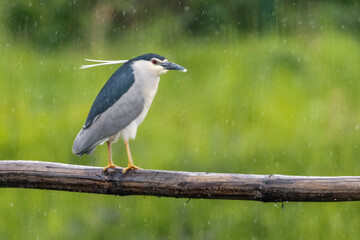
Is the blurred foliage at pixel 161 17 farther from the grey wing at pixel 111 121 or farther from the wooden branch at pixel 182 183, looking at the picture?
the wooden branch at pixel 182 183

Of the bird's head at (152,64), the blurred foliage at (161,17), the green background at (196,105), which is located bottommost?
the green background at (196,105)

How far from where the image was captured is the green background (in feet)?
13.8

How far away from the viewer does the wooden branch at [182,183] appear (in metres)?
2.22

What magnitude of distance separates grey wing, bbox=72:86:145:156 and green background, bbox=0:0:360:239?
1723 mm

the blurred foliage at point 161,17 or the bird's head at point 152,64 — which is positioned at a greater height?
the bird's head at point 152,64

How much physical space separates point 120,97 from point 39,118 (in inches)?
105

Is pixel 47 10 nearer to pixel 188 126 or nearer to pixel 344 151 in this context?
pixel 188 126

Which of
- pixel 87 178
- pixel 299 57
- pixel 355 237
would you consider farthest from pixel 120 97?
pixel 299 57

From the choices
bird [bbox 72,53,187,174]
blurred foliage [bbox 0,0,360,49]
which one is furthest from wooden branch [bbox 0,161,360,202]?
blurred foliage [bbox 0,0,360,49]

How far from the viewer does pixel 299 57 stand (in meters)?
5.57

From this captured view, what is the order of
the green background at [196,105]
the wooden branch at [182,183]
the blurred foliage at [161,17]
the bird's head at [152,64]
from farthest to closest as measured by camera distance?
the blurred foliage at [161,17]
the green background at [196,105]
the bird's head at [152,64]
the wooden branch at [182,183]

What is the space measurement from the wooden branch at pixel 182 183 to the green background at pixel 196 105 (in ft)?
5.84

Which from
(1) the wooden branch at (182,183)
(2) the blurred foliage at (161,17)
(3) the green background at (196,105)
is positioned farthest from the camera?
(2) the blurred foliage at (161,17)

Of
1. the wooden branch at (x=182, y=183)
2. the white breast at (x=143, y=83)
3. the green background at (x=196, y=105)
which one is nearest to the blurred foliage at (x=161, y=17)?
the green background at (x=196, y=105)
